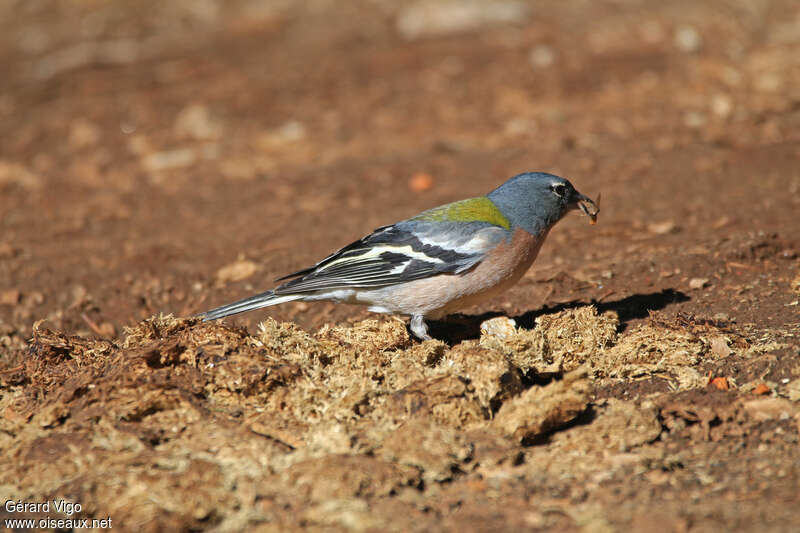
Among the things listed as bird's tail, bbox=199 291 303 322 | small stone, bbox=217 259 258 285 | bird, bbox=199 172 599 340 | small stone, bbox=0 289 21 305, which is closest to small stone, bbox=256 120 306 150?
small stone, bbox=217 259 258 285

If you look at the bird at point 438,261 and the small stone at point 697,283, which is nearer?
the bird at point 438,261

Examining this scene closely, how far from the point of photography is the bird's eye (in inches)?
226

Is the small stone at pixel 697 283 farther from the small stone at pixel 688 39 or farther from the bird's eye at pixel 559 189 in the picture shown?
the small stone at pixel 688 39

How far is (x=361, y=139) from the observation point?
439 inches

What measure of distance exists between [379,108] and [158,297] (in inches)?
218

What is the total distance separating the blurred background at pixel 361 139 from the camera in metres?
7.21

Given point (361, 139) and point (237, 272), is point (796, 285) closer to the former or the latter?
point (237, 272)

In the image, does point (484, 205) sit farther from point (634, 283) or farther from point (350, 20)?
point (350, 20)

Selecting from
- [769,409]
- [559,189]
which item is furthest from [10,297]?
[769,409]

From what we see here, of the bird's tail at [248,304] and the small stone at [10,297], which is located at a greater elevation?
the small stone at [10,297]

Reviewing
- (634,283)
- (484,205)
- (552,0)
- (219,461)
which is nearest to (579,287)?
(634,283)

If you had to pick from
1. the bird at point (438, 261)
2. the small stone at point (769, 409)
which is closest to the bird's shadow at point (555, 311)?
the bird at point (438, 261)

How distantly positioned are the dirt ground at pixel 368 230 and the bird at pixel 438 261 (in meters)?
0.30

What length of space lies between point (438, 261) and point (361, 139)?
6.06 metres
